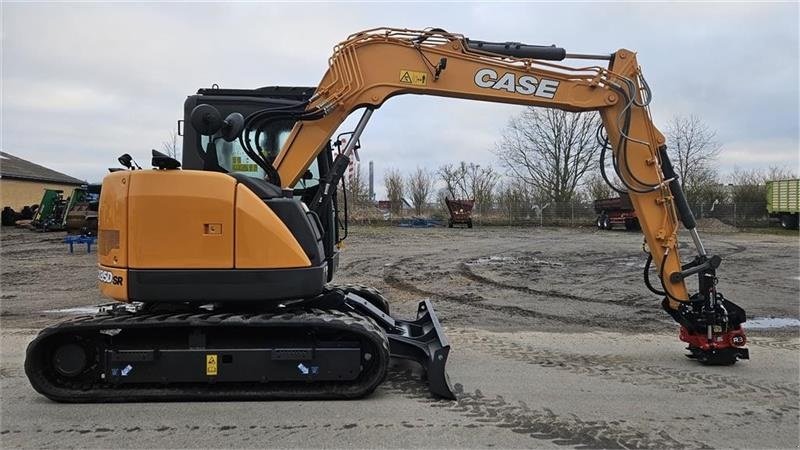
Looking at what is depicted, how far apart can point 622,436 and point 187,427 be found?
3.12m

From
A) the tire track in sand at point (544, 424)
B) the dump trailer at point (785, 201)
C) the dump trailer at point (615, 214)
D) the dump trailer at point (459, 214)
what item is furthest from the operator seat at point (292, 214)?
the dump trailer at point (785, 201)

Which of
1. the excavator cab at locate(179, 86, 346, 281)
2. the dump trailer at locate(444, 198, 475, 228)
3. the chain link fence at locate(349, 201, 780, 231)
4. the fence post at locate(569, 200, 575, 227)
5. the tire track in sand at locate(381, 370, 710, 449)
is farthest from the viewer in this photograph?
the fence post at locate(569, 200, 575, 227)

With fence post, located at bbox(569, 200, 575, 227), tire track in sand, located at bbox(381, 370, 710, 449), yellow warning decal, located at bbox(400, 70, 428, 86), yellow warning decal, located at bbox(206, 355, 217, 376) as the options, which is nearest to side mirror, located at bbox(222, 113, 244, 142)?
yellow warning decal, located at bbox(400, 70, 428, 86)

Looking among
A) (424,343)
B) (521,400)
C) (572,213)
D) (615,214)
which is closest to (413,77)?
(424,343)

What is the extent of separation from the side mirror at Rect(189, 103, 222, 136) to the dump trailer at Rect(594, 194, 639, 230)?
1117 inches

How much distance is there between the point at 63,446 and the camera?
3.75 m

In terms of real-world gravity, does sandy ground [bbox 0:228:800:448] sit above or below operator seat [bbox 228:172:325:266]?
below

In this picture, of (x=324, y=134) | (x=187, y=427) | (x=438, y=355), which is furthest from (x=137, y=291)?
(x=438, y=355)

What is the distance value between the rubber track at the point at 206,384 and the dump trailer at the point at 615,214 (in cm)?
2795

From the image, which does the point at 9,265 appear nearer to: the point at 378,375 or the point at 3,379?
the point at 3,379

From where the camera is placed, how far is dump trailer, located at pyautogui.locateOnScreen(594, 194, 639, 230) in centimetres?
3092

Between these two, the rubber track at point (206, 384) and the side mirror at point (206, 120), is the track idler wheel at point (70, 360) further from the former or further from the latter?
the side mirror at point (206, 120)

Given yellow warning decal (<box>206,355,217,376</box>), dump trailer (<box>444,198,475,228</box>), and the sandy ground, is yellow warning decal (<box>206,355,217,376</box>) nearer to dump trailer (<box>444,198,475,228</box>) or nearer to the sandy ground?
the sandy ground

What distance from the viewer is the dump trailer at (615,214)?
3092 cm
